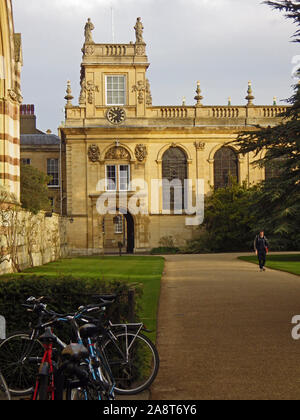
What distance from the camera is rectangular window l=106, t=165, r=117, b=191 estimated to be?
155 feet

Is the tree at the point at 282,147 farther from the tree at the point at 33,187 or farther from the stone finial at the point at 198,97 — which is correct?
the stone finial at the point at 198,97

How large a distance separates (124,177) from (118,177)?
1.63 feet

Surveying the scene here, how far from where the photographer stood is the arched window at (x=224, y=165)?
48969 millimetres

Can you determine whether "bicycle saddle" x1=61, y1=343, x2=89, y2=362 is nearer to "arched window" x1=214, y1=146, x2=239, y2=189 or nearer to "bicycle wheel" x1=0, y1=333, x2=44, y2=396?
"bicycle wheel" x1=0, y1=333, x2=44, y2=396

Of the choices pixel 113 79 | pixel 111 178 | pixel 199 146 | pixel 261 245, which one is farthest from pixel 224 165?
pixel 261 245

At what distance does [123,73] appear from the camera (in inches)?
1869

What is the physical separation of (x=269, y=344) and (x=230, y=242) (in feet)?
120

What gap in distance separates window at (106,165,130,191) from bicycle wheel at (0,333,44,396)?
4022 cm

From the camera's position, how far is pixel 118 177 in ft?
155

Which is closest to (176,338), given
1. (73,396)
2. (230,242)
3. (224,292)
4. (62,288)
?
(62,288)

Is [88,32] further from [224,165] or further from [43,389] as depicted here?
[43,389]

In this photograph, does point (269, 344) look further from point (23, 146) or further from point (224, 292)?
point (23, 146)

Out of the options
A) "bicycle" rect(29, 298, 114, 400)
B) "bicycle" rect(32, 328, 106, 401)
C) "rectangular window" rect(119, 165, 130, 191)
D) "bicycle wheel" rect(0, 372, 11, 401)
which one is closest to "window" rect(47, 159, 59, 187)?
"rectangular window" rect(119, 165, 130, 191)

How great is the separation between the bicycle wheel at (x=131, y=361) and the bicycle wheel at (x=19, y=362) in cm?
83
